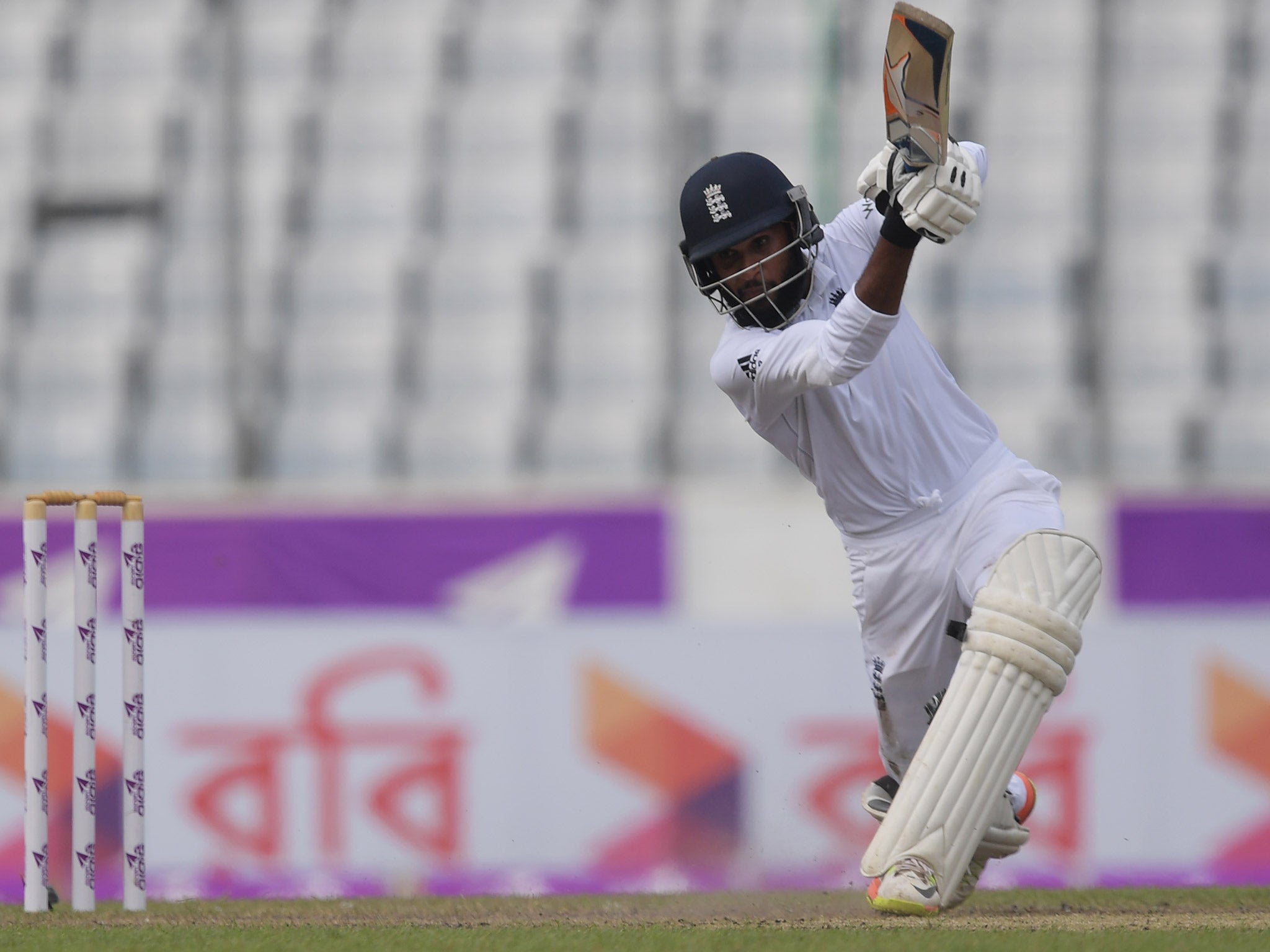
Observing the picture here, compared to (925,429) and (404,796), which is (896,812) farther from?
(404,796)

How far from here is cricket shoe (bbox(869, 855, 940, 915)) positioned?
3936mm

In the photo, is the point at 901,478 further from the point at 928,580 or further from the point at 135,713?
the point at 135,713

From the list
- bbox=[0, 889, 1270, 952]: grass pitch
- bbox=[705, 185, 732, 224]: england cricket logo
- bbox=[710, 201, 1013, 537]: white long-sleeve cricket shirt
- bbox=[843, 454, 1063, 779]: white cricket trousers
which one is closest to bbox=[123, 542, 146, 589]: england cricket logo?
bbox=[0, 889, 1270, 952]: grass pitch

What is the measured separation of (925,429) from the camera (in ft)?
14.3

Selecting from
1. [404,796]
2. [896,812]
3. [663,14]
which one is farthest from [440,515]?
[896,812]

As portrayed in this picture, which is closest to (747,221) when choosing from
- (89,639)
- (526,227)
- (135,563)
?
(135,563)

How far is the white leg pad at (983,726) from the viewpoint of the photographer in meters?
3.98

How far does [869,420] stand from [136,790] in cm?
198

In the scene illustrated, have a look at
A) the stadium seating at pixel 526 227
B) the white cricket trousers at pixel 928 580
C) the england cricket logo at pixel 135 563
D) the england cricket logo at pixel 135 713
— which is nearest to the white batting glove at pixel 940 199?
the white cricket trousers at pixel 928 580

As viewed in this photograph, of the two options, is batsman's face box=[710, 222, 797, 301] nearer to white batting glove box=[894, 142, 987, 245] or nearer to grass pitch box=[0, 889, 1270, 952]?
white batting glove box=[894, 142, 987, 245]

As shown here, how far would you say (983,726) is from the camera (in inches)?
157

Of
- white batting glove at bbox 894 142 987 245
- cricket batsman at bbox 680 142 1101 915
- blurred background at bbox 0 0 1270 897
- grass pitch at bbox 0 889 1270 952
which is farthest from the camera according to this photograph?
blurred background at bbox 0 0 1270 897

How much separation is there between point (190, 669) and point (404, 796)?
1.03m

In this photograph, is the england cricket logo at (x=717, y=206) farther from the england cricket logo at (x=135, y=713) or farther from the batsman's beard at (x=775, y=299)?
the england cricket logo at (x=135, y=713)
